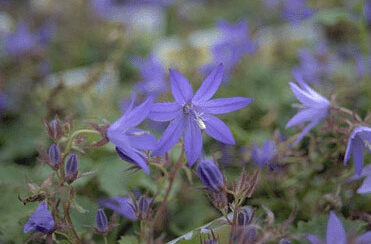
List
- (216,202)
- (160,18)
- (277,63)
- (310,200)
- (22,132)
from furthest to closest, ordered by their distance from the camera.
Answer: (160,18)
(277,63)
(22,132)
(310,200)
(216,202)

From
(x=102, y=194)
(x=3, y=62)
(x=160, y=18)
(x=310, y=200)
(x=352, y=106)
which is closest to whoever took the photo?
(x=310, y=200)

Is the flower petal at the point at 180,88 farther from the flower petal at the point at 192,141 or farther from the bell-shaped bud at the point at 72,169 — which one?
the bell-shaped bud at the point at 72,169

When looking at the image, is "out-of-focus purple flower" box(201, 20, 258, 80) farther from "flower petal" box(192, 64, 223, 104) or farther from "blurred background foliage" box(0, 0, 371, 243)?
"flower petal" box(192, 64, 223, 104)

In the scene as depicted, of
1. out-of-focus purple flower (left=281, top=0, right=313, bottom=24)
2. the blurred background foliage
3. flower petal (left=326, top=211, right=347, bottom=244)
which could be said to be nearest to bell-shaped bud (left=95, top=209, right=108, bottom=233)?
the blurred background foliage

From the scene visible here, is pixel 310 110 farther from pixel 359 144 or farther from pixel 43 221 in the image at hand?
pixel 43 221

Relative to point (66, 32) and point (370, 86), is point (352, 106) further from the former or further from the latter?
point (66, 32)

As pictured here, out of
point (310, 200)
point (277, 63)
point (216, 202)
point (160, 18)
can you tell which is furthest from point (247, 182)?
point (160, 18)
